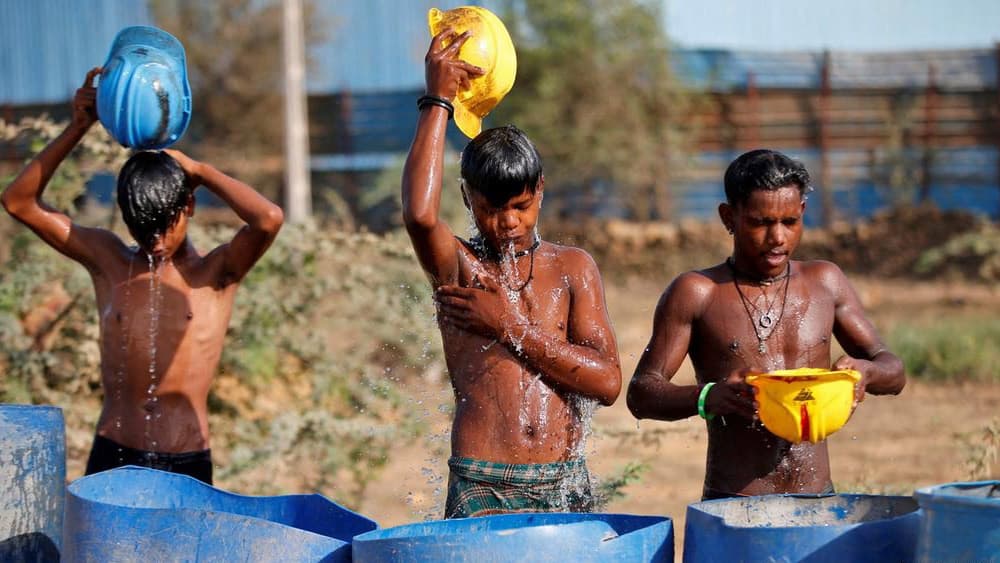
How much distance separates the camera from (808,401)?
2570 mm

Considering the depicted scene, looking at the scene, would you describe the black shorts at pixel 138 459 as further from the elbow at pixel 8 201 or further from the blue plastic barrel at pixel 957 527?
the blue plastic barrel at pixel 957 527

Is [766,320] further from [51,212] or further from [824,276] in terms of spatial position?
[51,212]

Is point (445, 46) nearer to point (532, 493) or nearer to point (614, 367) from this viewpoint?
point (614, 367)

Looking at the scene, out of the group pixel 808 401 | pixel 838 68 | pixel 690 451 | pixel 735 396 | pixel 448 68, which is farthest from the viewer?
pixel 838 68

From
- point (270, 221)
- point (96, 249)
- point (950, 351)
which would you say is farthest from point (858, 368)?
point (950, 351)

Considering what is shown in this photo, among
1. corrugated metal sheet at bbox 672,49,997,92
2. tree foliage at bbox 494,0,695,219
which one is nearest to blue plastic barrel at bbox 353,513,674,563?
tree foliage at bbox 494,0,695,219

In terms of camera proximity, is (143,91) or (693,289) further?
(143,91)

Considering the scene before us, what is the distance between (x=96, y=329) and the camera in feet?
18.6

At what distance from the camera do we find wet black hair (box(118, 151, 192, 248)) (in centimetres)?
382

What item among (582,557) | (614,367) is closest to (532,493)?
(614,367)

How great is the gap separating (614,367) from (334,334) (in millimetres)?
4513

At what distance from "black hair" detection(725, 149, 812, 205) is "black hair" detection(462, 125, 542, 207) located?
0.55m

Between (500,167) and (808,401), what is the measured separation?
925 mm

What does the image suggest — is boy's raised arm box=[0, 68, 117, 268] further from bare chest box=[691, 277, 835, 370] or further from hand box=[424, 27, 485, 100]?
bare chest box=[691, 277, 835, 370]
